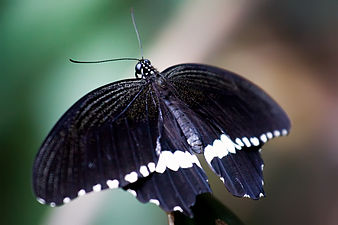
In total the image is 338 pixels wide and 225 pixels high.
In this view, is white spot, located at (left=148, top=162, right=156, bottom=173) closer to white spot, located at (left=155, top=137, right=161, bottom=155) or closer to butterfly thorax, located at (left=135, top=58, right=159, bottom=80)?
white spot, located at (left=155, top=137, right=161, bottom=155)

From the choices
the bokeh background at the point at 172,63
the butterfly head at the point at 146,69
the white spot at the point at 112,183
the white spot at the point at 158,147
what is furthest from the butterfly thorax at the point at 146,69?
the bokeh background at the point at 172,63

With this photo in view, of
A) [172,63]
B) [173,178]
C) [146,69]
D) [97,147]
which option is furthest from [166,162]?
[172,63]

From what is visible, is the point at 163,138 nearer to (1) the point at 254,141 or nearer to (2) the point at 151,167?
(2) the point at 151,167

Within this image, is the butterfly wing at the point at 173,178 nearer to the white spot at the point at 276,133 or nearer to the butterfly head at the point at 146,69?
the butterfly head at the point at 146,69

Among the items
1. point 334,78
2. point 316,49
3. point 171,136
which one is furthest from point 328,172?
point 171,136

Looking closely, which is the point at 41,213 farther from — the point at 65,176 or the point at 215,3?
the point at 215,3

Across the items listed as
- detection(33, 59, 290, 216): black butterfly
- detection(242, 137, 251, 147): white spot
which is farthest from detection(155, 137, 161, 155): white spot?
detection(242, 137, 251, 147): white spot
